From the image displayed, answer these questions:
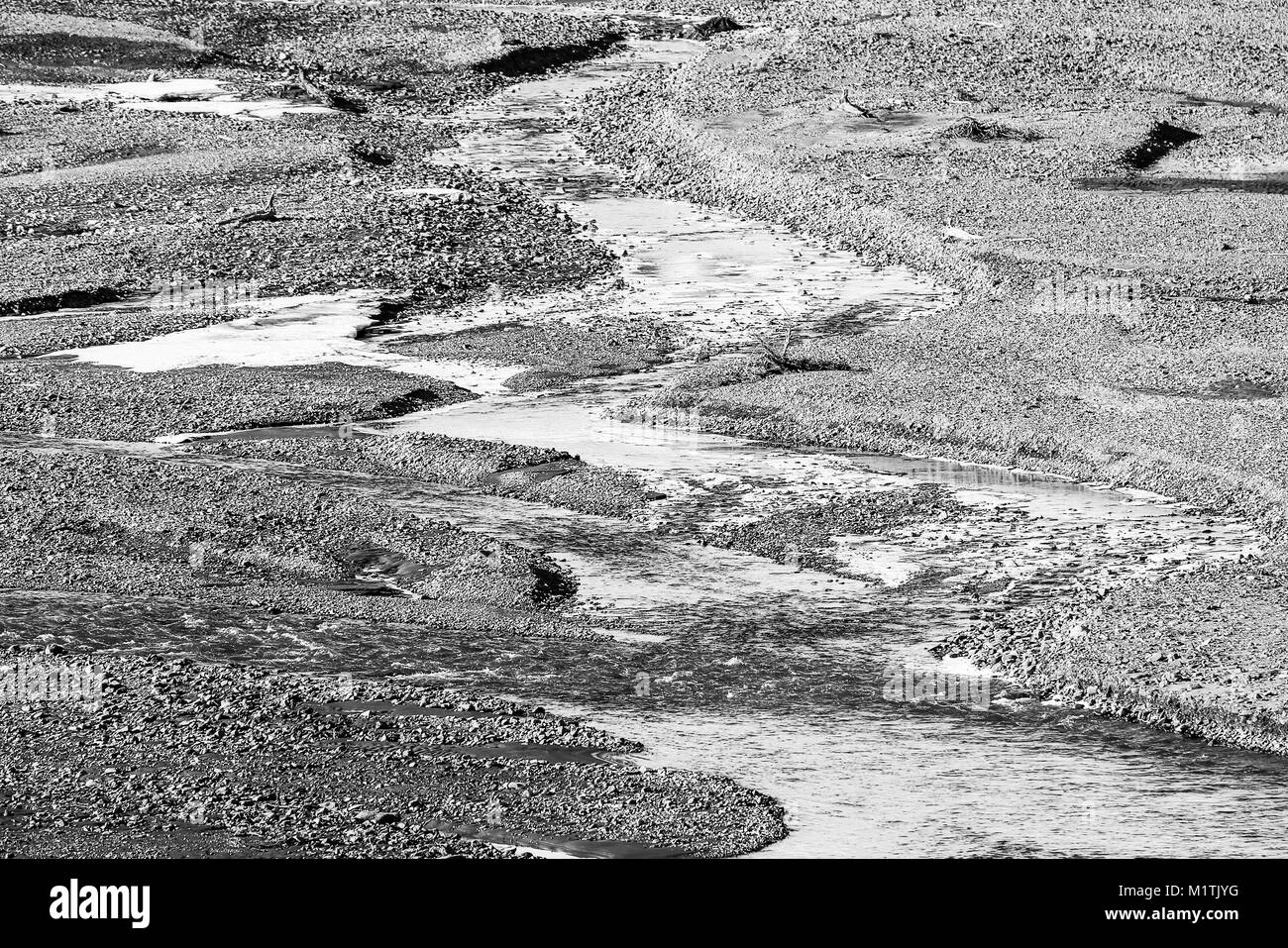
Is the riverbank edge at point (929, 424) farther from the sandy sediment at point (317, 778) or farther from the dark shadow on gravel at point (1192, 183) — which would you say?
the dark shadow on gravel at point (1192, 183)

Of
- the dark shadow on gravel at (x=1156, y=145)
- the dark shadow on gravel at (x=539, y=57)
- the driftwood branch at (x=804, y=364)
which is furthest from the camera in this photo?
the dark shadow on gravel at (x=539, y=57)

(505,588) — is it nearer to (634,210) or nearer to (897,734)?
(897,734)

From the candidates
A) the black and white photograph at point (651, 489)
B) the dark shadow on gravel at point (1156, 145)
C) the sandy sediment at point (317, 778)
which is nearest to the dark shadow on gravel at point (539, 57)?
the black and white photograph at point (651, 489)

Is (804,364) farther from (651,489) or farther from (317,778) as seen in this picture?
(317,778)

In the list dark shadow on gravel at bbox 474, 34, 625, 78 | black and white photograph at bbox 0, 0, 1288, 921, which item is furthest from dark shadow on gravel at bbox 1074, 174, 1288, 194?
dark shadow on gravel at bbox 474, 34, 625, 78

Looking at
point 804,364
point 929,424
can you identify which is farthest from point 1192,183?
point 929,424

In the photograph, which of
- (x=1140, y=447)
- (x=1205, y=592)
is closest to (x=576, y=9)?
(x=1140, y=447)

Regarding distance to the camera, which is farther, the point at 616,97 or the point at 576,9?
the point at 576,9
